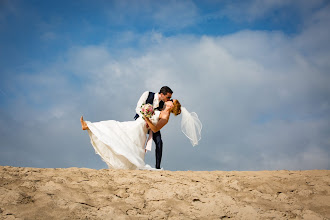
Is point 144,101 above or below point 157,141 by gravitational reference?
above

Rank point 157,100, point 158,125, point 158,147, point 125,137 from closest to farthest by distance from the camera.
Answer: point 125,137 → point 158,125 → point 158,147 → point 157,100

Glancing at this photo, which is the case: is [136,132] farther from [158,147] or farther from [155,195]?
[155,195]

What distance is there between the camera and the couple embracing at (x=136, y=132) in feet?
24.6

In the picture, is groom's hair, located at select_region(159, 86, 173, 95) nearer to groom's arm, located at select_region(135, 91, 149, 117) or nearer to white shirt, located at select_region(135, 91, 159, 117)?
white shirt, located at select_region(135, 91, 159, 117)

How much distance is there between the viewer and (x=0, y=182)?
19.2ft

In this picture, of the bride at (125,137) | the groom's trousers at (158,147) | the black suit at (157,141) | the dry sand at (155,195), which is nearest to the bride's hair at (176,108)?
the bride at (125,137)

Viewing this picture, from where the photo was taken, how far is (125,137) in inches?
304

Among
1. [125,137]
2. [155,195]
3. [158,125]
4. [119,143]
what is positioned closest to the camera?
[155,195]

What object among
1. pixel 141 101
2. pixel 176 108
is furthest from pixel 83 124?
pixel 176 108

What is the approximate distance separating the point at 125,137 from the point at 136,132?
1.06 ft

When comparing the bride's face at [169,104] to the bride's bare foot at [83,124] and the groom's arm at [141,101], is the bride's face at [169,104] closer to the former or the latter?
the groom's arm at [141,101]

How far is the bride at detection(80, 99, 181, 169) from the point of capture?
24.5 feet

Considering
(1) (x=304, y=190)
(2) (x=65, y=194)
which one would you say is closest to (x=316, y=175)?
(1) (x=304, y=190)

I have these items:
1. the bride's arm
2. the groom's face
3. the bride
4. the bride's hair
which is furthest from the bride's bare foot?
the bride's hair
